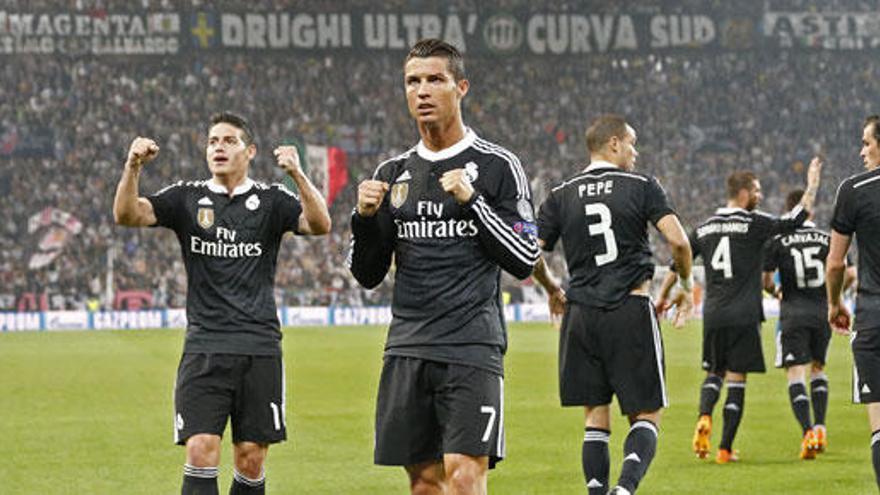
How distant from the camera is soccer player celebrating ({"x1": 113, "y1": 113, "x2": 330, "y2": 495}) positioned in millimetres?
7367

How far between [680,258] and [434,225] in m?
2.73

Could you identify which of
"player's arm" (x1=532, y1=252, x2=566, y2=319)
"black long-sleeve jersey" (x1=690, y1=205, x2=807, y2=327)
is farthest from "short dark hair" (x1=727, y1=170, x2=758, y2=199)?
"player's arm" (x1=532, y1=252, x2=566, y2=319)

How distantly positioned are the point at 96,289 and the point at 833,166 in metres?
24.2

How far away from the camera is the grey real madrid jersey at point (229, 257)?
7492mm

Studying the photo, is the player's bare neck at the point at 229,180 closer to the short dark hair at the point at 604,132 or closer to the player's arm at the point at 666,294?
the short dark hair at the point at 604,132

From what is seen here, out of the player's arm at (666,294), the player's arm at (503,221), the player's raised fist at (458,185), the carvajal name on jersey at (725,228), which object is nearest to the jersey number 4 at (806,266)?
the carvajal name on jersey at (725,228)

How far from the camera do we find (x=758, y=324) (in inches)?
465

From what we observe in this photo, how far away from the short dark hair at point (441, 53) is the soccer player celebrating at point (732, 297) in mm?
5874

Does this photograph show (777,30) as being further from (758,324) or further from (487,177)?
(487,177)

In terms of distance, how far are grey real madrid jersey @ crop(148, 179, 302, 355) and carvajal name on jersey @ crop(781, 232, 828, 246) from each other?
20.3 feet

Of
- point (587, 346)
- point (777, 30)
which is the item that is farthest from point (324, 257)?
point (587, 346)

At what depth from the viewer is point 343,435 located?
1419cm

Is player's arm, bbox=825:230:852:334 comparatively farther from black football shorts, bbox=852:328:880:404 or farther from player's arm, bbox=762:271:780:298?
player's arm, bbox=762:271:780:298

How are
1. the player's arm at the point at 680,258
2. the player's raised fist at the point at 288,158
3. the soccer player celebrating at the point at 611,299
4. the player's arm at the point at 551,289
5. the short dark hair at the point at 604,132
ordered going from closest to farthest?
the player's raised fist at the point at 288,158
the player's arm at the point at 551,289
the player's arm at the point at 680,258
the soccer player celebrating at the point at 611,299
the short dark hair at the point at 604,132
